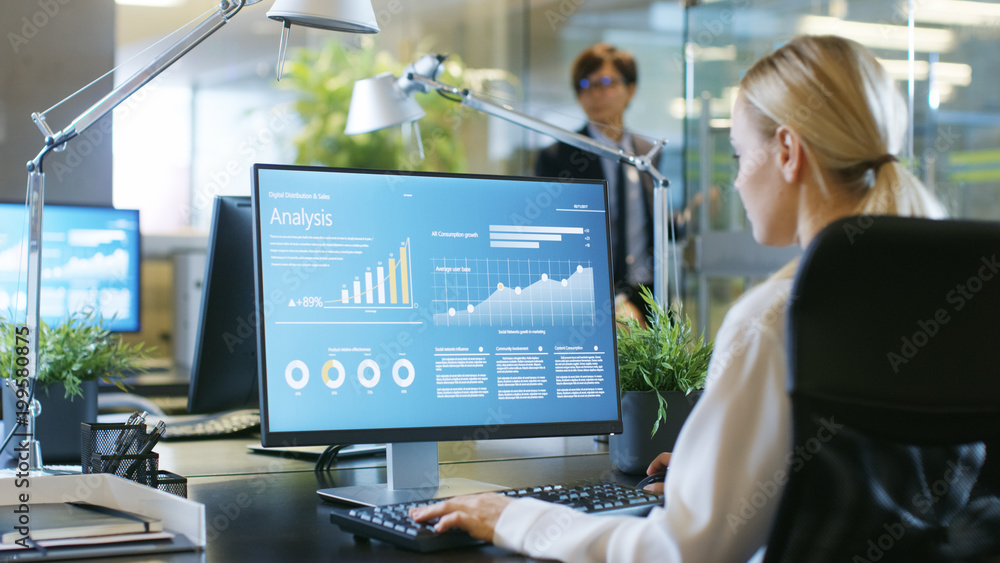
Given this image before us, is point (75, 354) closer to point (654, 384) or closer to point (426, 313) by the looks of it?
point (426, 313)

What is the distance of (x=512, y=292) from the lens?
1.36 m

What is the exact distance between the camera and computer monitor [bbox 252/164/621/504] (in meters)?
1.24

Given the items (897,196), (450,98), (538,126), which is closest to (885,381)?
(897,196)

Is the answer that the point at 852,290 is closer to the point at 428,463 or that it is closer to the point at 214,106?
the point at 428,463

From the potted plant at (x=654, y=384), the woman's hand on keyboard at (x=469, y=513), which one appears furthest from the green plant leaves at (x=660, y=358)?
the woman's hand on keyboard at (x=469, y=513)

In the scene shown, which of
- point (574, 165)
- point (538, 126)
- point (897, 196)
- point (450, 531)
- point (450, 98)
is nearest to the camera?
point (897, 196)

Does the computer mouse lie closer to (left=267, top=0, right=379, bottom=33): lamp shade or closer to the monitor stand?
the monitor stand

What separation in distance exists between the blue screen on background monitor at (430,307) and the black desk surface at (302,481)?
4.9 inches

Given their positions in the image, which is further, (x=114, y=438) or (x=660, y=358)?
(x=660, y=358)

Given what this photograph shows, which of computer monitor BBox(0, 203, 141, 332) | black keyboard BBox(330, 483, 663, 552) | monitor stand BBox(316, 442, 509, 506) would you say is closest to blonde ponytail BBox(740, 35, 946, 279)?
black keyboard BBox(330, 483, 663, 552)

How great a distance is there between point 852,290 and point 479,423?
0.65 m

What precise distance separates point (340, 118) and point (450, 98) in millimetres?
3800

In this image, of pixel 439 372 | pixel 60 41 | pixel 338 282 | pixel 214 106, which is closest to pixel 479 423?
pixel 439 372

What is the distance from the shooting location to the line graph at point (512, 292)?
52.2 inches
